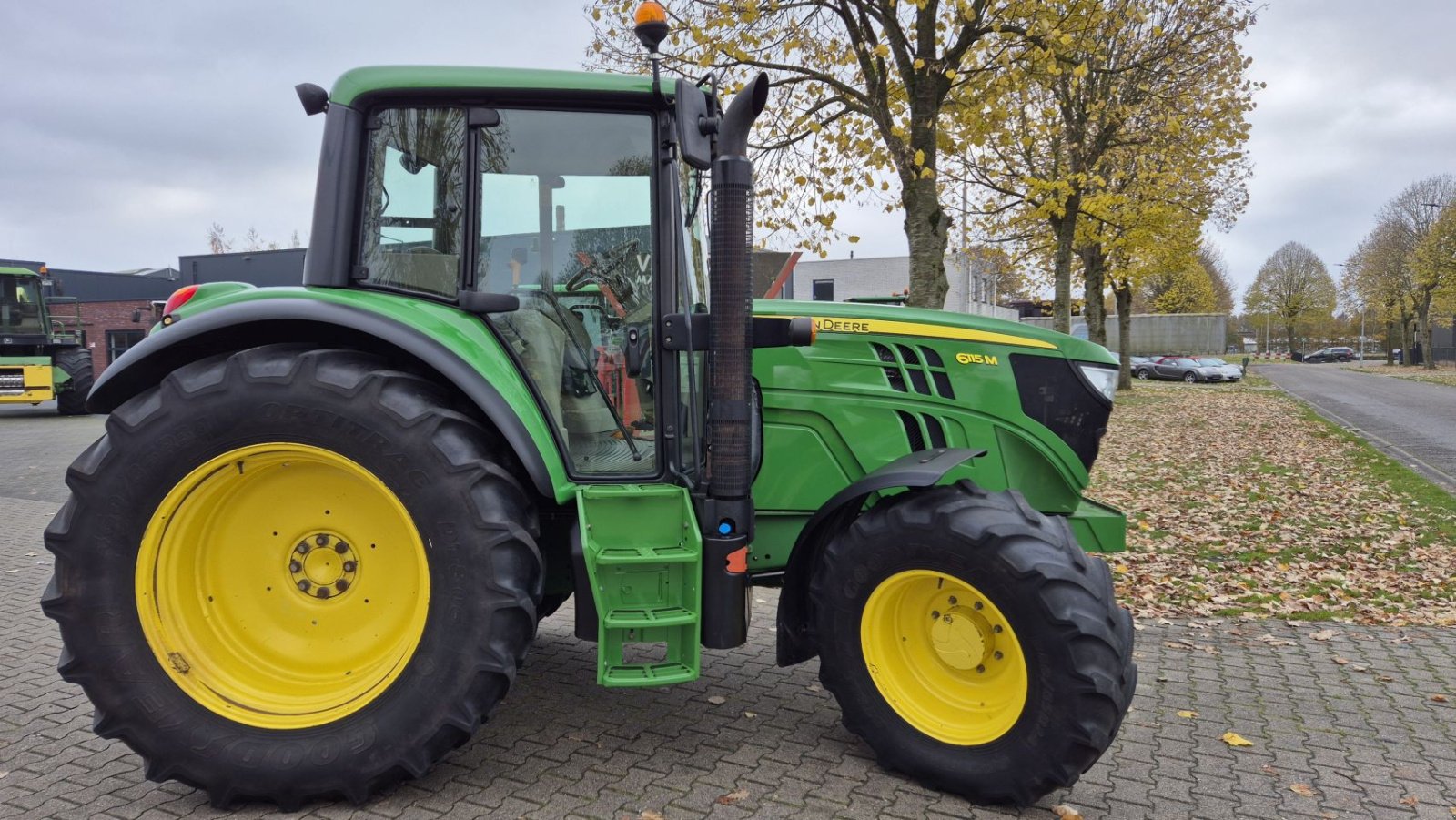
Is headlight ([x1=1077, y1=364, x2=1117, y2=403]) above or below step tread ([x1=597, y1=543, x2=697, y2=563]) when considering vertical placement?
above

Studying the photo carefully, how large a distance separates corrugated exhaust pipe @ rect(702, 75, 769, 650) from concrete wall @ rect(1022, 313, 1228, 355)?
4861 centimetres

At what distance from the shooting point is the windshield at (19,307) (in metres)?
19.2

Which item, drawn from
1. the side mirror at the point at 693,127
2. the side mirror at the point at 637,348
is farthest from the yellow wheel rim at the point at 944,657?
the side mirror at the point at 693,127

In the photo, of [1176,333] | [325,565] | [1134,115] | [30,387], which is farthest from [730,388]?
[1176,333]

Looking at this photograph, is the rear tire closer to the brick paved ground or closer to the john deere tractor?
the brick paved ground

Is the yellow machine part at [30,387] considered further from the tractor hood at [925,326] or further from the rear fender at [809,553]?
the rear fender at [809,553]

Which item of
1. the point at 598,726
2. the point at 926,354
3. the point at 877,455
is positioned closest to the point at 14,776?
the point at 598,726

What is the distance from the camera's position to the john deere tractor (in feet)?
9.61

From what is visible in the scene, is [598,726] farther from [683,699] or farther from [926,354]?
[926,354]

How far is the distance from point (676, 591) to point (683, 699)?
1.07m

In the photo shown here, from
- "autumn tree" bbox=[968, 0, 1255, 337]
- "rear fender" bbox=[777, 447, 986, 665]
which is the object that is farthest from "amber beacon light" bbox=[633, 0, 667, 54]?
"autumn tree" bbox=[968, 0, 1255, 337]

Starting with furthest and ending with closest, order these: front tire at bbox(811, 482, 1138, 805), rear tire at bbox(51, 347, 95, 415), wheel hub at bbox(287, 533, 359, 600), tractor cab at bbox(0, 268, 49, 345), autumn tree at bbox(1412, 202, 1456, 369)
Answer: autumn tree at bbox(1412, 202, 1456, 369), rear tire at bbox(51, 347, 95, 415), tractor cab at bbox(0, 268, 49, 345), wheel hub at bbox(287, 533, 359, 600), front tire at bbox(811, 482, 1138, 805)

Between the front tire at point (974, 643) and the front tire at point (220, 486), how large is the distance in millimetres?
1123

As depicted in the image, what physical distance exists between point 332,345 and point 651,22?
1551mm
